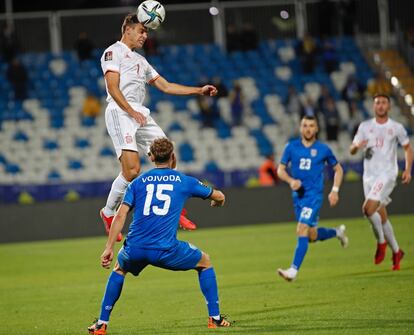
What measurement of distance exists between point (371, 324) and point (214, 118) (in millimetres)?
19942

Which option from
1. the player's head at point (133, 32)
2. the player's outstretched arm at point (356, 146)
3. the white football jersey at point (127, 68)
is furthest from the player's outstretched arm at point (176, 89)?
the player's outstretched arm at point (356, 146)

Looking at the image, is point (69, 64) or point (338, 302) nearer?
point (338, 302)

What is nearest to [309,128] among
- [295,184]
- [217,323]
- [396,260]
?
[295,184]

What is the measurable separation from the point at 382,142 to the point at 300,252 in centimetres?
236

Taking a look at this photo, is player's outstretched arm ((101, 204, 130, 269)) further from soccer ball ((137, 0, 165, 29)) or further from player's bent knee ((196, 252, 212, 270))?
soccer ball ((137, 0, 165, 29))

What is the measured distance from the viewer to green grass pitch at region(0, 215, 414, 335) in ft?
30.0

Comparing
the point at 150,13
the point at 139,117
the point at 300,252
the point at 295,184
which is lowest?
the point at 300,252

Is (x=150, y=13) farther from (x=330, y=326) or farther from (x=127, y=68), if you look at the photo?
(x=330, y=326)

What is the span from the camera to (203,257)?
872 cm

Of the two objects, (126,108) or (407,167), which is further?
(407,167)

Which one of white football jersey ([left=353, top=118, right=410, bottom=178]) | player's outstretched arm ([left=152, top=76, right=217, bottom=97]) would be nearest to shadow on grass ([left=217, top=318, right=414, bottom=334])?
player's outstretched arm ([left=152, top=76, right=217, bottom=97])

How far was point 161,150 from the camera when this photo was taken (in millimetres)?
8523

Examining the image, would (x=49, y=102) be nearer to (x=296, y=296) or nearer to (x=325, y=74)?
(x=325, y=74)

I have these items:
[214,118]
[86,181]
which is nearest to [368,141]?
[86,181]
